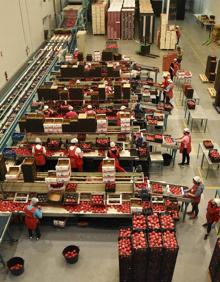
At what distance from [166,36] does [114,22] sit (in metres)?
4.60

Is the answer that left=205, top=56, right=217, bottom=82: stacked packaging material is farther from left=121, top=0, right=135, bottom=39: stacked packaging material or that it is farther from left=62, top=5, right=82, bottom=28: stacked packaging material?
left=62, top=5, right=82, bottom=28: stacked packaging material

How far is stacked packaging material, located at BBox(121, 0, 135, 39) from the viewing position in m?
24.7

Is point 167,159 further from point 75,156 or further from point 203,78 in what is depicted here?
point 203,78

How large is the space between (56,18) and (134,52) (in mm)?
7627

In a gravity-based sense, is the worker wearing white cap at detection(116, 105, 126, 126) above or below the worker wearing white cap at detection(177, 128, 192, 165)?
above

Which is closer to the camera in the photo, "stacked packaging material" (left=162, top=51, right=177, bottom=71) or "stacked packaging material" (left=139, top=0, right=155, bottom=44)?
"stacked packaging material" (left=162, top=51, right=177, bottom=71)

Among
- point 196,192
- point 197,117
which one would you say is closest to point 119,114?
point 197,117

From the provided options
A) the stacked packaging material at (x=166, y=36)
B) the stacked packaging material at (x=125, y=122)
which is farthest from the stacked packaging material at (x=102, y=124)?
the stacked packaging material at (x=166, y=36)

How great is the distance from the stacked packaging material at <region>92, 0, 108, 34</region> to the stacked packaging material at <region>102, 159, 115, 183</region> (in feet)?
65.2

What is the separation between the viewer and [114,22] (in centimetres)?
2512

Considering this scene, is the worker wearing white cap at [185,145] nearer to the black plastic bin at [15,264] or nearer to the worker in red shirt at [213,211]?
the worker in red shirt at [213,211]

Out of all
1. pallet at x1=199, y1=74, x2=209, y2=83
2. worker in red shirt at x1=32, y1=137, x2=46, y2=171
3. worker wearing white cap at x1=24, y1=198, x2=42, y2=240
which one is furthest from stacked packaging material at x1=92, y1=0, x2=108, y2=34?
worker wearing white cap at x1=24, y1=198, x2=42, y2=240

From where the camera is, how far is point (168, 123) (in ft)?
47.4

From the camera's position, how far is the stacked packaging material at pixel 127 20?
24.7m
